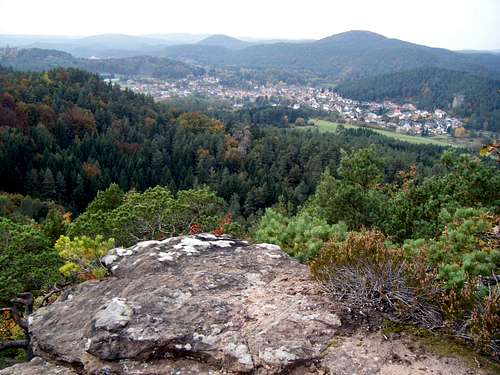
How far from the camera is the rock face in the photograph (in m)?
4.92

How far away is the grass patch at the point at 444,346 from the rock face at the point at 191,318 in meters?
0.70

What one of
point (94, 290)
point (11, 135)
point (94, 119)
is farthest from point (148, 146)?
point (94, 290)

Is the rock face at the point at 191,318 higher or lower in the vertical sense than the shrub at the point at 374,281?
lower

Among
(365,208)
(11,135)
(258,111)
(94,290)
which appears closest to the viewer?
(94,290)

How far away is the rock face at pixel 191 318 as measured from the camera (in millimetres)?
4918

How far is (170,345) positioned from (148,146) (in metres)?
61.5

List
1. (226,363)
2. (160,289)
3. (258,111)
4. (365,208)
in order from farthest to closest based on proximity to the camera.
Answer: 1. (258,111)
2. (365,208)
3. (160,289)
4. (226,363)

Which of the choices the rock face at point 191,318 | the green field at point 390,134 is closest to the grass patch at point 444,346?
the rock face at point 191,318

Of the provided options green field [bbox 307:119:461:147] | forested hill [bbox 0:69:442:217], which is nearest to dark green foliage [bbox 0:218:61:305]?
forested hill [bbox 0:69:442:217]

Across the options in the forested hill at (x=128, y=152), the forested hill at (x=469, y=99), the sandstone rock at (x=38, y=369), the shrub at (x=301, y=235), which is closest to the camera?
the sandstone rock at (x=38, y=369)

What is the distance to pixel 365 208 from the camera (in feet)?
44.8

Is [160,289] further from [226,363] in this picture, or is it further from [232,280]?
[226,363]

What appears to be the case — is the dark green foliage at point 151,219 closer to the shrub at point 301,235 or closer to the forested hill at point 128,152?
the shrub at point 301,235

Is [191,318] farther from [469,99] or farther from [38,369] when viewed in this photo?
[469,99]
